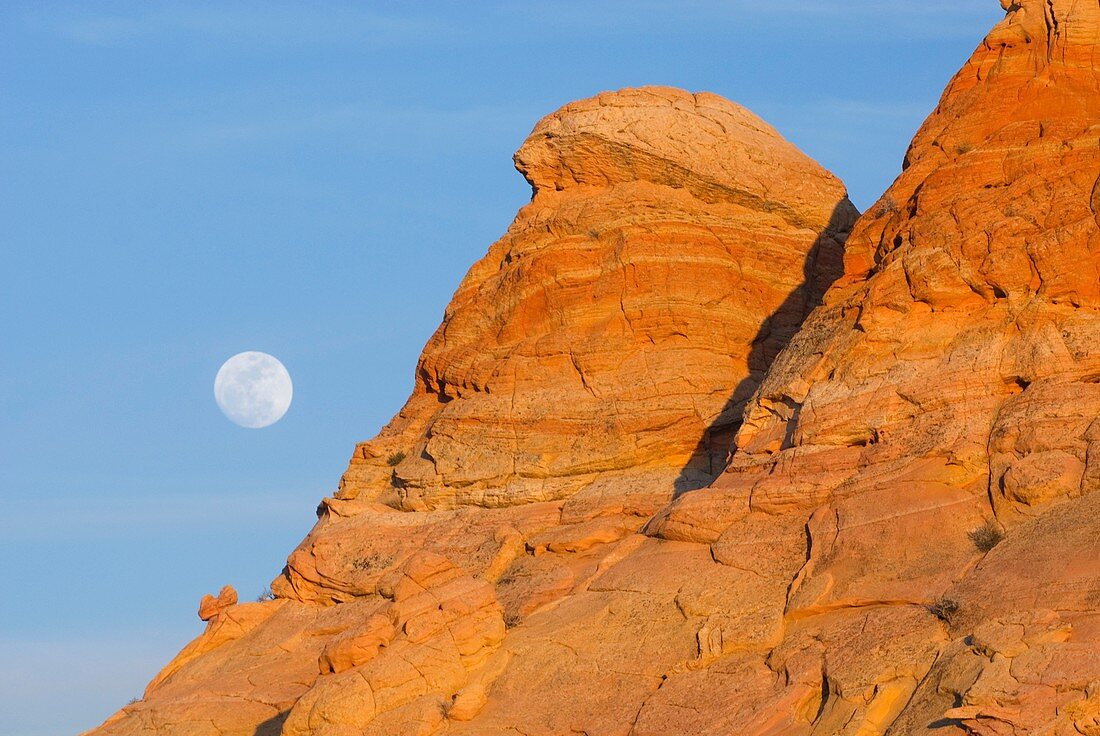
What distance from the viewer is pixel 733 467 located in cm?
3531

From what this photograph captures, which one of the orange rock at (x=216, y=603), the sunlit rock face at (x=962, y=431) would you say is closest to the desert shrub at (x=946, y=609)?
the sunlit rock face at (x=962, y=431)

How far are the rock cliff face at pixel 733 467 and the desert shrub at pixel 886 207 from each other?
0.07 m

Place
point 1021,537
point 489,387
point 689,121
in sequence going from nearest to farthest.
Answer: point 1021,537 < point 489,387 < point 689,121

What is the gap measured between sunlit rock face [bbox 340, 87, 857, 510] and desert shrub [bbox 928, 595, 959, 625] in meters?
11.4

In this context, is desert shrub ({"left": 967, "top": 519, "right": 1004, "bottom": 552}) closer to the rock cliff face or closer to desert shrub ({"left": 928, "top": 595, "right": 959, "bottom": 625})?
the rock cliff face

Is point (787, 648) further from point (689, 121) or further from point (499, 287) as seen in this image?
point (689, 121)

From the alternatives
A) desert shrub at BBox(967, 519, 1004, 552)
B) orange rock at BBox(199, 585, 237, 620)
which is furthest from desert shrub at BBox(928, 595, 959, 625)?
orange rock at BBox(199, 585, 237, 620)

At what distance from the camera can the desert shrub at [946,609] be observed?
27.7 m

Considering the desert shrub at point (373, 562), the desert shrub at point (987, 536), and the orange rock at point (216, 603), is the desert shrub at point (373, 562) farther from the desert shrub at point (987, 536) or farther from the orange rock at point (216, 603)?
the desert shrub at point (987, 536)

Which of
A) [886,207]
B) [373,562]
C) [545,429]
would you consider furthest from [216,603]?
[886,207]

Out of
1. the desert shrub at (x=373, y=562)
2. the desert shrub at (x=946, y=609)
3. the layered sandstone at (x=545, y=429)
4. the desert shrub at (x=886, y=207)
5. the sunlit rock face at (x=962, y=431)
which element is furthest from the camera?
the desert shrub at (x=373, y=562)

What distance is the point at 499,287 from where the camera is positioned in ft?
152

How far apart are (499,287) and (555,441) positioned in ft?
19.7

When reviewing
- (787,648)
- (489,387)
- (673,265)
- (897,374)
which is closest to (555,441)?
(489,387)
